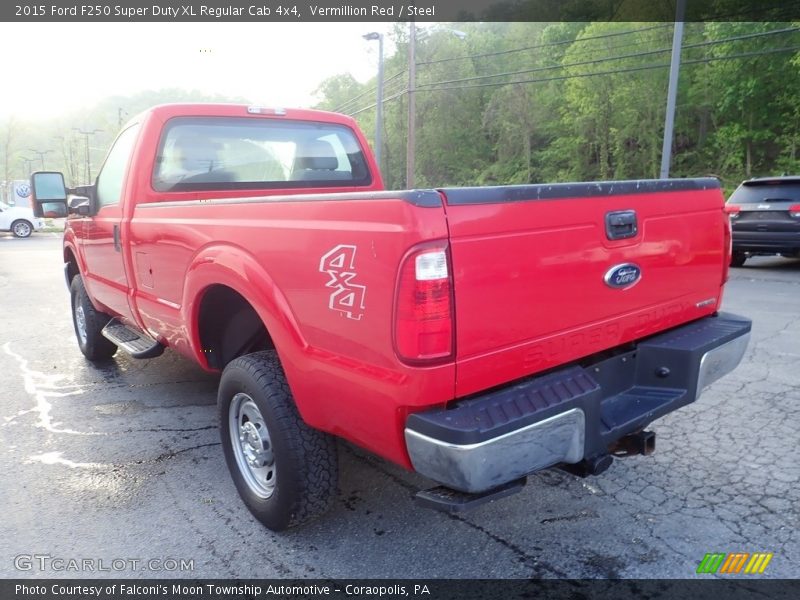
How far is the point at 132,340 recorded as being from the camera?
426 centimetres

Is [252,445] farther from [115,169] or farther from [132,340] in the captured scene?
[115,169]

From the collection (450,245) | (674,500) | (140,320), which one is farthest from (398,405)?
(140,320)

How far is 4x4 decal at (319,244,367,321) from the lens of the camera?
6.76 ft

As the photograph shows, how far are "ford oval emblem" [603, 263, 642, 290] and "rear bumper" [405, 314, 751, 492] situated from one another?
0.34 m

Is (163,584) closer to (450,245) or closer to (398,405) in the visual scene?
(398,405)

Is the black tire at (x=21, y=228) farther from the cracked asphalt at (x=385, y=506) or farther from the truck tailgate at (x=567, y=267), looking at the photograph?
the truck tailgate at (x=567, y=267)

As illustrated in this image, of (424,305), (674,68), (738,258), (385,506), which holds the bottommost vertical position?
(738,258)

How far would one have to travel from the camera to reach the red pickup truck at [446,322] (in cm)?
195

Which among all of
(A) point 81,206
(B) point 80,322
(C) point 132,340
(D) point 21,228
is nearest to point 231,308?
(C) point 132,340

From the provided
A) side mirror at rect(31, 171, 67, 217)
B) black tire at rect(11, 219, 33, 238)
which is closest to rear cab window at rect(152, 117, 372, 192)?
side mirror at rect(31, 171, 67, 217)

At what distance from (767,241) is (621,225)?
927 cm

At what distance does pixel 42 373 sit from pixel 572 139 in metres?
39.1

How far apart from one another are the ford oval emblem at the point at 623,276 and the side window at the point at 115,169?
319 cm

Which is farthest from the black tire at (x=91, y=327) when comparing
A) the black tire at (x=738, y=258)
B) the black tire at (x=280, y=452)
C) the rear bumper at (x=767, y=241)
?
the black tire at (x=738, y=258)
